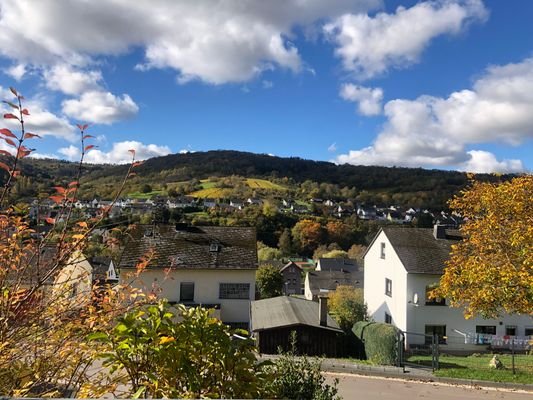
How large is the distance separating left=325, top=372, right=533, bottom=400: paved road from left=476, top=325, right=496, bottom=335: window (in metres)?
13.0

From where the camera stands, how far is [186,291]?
1037 inches

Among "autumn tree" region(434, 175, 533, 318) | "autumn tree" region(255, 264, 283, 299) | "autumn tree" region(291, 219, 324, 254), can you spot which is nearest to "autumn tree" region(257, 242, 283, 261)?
"autumn tree" region(291, 219, 324, 254)

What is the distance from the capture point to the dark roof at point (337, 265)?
201 ft

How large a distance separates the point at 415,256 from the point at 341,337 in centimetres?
836

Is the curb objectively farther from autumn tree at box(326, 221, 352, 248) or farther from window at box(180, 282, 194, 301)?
autumn tree at box(326, 221, 352, 248)

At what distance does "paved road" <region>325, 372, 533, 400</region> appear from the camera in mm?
12734

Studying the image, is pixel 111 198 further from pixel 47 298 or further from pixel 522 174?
pixel 522 174

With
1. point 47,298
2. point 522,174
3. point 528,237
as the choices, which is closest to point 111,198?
point 47,298

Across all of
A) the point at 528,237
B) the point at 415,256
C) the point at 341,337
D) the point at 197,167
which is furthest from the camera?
the point at 197,167

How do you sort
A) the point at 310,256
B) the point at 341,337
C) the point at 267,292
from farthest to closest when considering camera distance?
the point at 310,256, the point at 267,292, the point at 341,337

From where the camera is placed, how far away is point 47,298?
4219 mm

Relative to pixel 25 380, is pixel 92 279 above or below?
above

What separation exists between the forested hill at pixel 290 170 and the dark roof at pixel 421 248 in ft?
284

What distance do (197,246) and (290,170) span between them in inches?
4973
